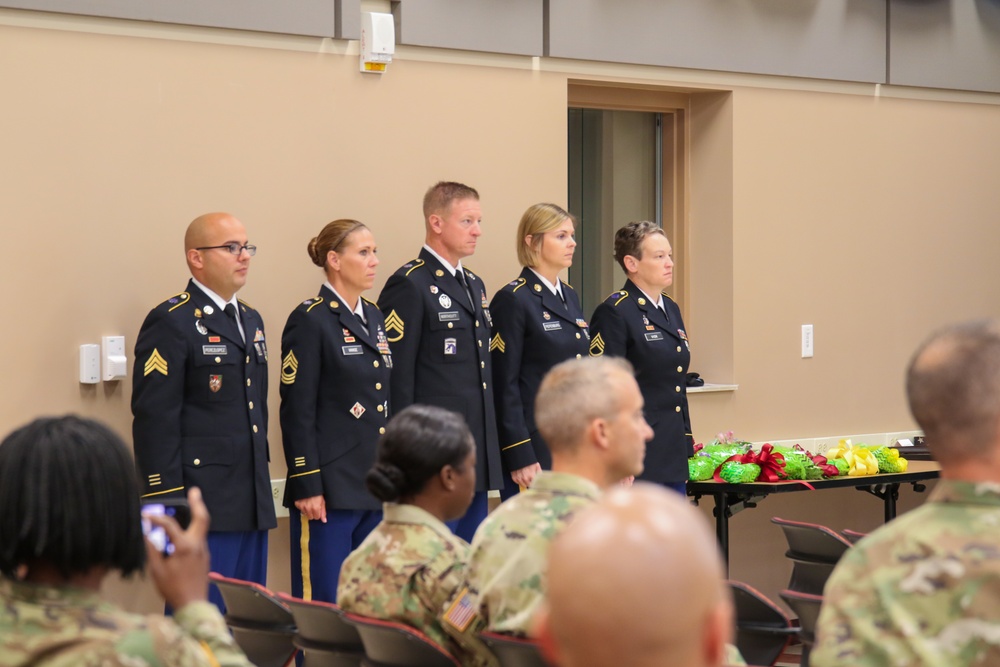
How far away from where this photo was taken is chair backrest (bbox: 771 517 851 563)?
3.76 metres

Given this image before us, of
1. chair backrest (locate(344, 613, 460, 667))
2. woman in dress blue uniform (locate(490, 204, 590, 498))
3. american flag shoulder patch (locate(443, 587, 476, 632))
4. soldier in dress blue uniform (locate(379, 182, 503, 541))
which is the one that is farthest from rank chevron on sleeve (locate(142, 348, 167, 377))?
american flag shoulder patch (locate(443, 587, 476, 632))

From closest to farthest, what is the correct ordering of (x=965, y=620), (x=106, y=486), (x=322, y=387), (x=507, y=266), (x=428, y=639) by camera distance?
(x=106, y=486) < (x=965, y=620) < (x=428, y=639) < (x=322, y=387) < (x=507, y=266)

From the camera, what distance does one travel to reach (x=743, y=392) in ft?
19.4

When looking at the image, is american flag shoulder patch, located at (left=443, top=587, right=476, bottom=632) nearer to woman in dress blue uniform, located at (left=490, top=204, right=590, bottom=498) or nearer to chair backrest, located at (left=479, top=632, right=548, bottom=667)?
chair backrest, located at (left=479, top=632, right=548, bottom=667)

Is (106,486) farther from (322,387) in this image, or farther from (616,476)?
(322,387)

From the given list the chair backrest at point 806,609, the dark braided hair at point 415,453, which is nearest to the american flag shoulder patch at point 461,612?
the dark braided hair at point 415,453

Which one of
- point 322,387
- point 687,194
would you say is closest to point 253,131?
point 322,387

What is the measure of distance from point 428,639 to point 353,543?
6.83 ft

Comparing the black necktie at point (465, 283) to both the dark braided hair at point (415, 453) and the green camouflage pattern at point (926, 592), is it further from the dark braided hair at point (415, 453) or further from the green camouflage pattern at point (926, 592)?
the green camouflage pattern at point (926, 592)

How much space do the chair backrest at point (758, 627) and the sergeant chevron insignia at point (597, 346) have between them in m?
2.03

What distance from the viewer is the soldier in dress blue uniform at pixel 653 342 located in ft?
16.3

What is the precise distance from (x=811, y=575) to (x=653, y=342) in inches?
54.9

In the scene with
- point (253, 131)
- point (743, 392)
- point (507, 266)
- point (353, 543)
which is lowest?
point (353, 543)

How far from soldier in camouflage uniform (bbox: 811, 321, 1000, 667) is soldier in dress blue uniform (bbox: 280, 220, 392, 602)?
9.02ft
